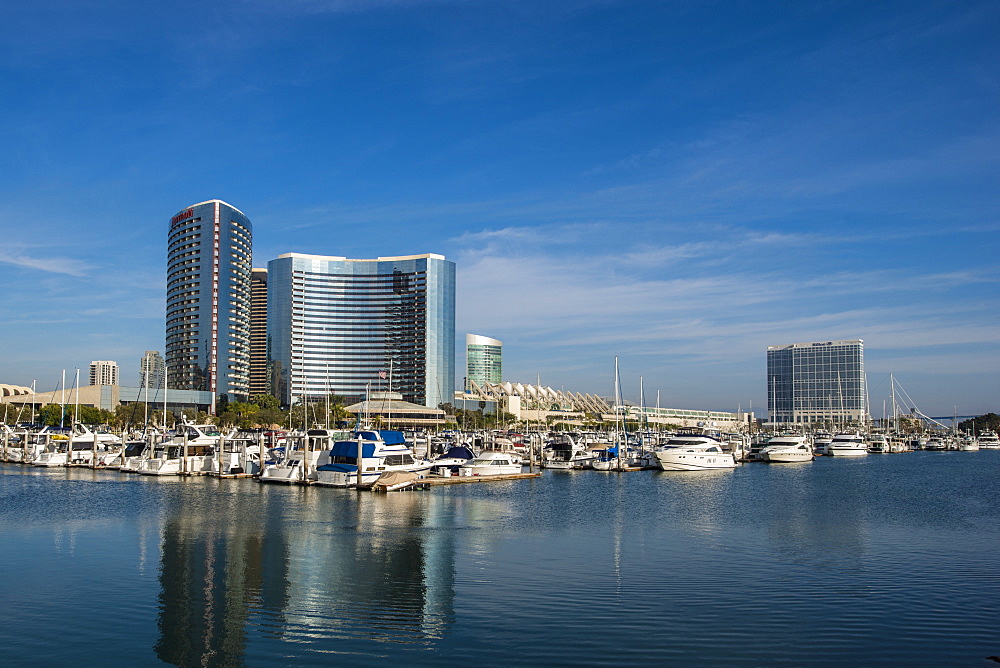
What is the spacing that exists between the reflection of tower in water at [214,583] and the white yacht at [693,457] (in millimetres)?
55311

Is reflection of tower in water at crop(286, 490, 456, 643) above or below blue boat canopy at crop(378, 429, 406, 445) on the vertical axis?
below

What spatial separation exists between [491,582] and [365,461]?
36.9 meters

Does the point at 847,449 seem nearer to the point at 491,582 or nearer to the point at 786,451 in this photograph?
the point at 786,451

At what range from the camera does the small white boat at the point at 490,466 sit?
7894 cm

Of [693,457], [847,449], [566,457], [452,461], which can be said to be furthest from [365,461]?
[847,449]

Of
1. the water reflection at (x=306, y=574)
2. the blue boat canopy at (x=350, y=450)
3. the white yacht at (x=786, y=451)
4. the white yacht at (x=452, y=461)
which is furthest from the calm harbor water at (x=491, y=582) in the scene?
the white yacht at (x=786, y=451)

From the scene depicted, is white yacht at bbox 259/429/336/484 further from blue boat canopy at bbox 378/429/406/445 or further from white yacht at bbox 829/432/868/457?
white yacht at bbox 829/432/868/457

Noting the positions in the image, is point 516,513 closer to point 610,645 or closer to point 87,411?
point 610,645

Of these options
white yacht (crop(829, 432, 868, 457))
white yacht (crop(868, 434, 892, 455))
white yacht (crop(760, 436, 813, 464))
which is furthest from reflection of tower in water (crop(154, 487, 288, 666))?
white yacht (crop(868, 434, 892, 455))

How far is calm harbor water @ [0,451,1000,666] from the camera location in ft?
74.7

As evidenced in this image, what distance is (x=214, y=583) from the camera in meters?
30.5

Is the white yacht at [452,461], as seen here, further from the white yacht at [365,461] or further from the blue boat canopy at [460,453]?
the white yacht at [365,461]

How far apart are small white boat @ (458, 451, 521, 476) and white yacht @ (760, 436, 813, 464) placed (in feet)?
186

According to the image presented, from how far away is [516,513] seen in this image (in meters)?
53.3
